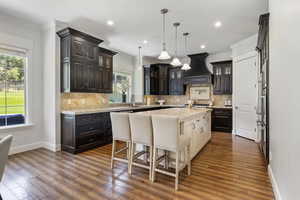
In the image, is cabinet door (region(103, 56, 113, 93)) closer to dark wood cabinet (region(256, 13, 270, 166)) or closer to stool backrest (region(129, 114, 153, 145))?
stool backrest (region(129, 114, 153, 145))

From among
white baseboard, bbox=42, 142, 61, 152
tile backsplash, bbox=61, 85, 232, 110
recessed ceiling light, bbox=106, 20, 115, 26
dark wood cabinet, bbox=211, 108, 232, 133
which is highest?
recessed ceiling light, bbox=106, 20, 115, 26

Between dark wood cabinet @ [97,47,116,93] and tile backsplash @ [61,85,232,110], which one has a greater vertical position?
dark wood cabinet @ [97,47,116,93]

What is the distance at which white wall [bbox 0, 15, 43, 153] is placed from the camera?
3.61 metres

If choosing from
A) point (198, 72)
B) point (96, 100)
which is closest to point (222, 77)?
point (198, 72)

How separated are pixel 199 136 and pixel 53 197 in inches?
113

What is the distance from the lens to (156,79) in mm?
7625

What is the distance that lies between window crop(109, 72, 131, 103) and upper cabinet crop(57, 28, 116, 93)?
122cm

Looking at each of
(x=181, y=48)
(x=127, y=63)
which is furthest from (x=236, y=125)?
(x=127, y=63)

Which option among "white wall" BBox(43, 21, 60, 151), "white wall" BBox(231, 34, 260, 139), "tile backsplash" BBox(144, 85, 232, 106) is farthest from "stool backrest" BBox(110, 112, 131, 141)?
"tile backsplash" BBox(144, 85, 232, 106)

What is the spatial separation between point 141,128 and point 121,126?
1.39 feet

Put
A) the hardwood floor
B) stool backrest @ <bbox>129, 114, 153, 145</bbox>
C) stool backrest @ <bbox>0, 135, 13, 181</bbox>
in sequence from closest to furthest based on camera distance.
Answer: stool backrest @ <bbox>0, 135, 13, 181</bbox> < the hardwood floor < stool backrest @ <bbox>129, 114, 153, 145</bbox>

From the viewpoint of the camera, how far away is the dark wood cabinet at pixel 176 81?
7.43m

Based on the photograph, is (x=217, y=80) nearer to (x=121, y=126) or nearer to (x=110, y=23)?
(x=110, y=23)

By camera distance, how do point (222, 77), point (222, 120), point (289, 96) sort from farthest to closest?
point (222, 77), point (222, 120), point (289, 96)
